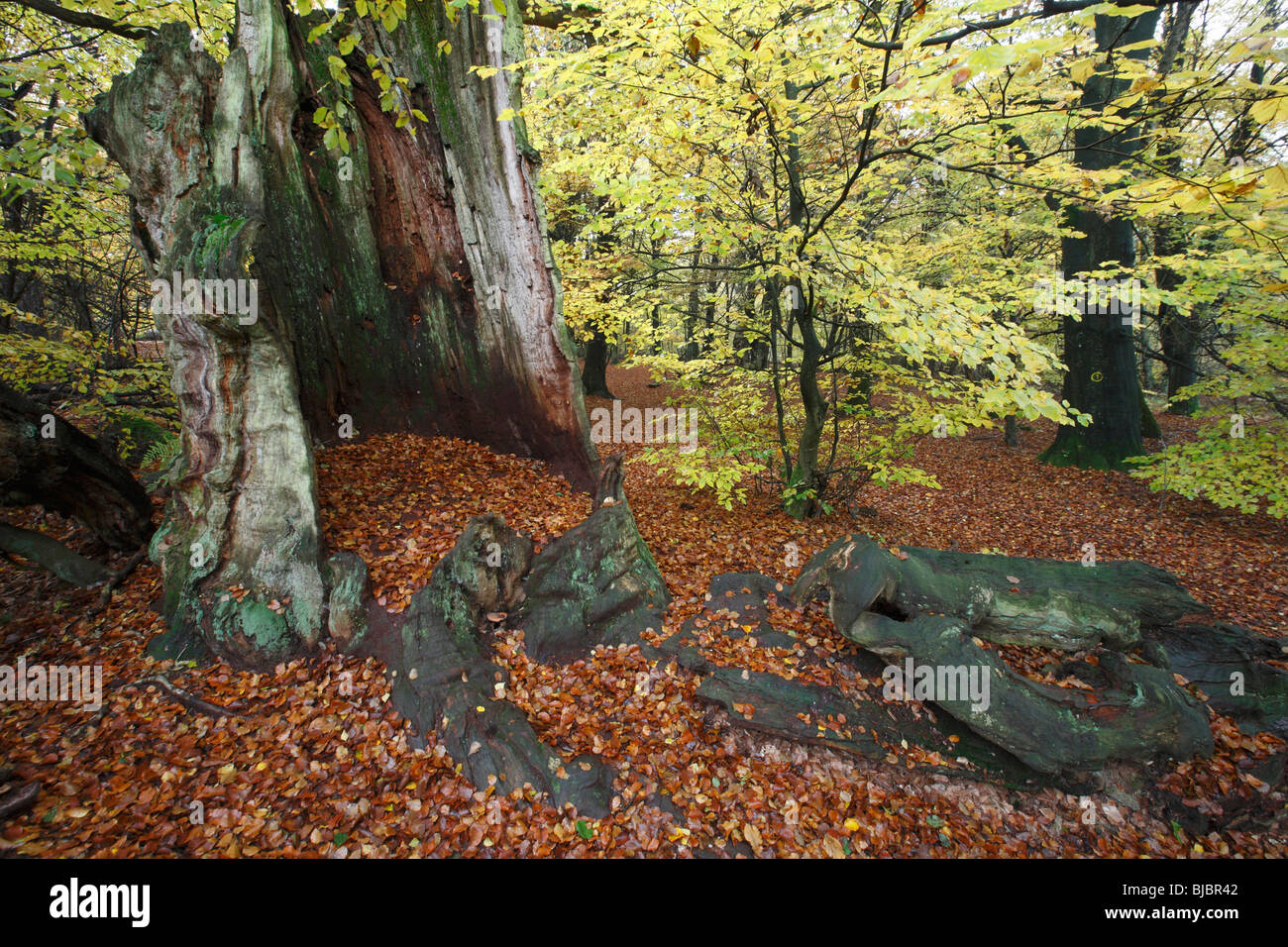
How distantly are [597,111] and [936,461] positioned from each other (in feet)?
34.0

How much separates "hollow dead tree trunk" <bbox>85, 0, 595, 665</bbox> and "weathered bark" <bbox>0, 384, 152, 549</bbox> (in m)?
1.00

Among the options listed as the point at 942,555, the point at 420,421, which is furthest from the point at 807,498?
the point at 420,421

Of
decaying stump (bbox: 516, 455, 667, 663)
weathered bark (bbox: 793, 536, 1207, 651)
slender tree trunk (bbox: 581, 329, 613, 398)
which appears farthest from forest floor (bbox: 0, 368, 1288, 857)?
slender tree trunk (bbox: 581, 329, 613, 398)

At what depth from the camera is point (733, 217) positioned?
20.5 feet

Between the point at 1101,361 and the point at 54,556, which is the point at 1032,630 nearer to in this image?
the point at 54,556

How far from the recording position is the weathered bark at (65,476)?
391 centimetres

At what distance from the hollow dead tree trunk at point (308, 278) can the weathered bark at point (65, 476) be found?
100cm

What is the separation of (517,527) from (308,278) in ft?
10.3

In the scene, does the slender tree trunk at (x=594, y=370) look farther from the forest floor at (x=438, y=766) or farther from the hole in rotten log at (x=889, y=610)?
the hole in rotten log at (x=889, y=610)

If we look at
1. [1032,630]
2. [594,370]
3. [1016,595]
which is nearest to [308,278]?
[1016,595]

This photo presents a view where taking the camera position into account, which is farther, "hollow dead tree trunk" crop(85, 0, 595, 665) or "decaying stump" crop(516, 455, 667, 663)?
"decaying stump" crop(516, 455, 667, 663)

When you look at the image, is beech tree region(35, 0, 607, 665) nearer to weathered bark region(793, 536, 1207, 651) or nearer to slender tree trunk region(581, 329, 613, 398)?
weathered bark region(793, 536, 1207, 651)

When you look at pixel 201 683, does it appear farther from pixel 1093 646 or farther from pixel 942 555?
pixel 1093 646

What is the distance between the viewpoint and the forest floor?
117 inches
